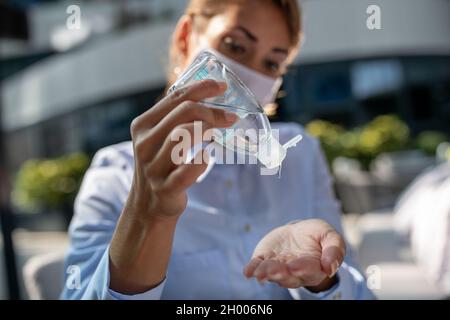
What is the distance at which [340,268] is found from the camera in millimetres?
722

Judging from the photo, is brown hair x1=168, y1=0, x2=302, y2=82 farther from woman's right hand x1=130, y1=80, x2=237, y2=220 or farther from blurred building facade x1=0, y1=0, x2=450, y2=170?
blurred building facade x1=0, y1=0, x2=450, y2=170

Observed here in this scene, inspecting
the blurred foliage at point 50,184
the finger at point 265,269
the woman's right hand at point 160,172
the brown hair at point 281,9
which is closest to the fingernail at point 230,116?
the woman's right hand at point 160,172

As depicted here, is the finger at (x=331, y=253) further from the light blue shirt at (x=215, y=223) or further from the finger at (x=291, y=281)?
the light blue shirt at (x=215, y=223)

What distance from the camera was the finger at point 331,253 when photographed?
55cm

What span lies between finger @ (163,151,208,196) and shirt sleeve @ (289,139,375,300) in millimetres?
272

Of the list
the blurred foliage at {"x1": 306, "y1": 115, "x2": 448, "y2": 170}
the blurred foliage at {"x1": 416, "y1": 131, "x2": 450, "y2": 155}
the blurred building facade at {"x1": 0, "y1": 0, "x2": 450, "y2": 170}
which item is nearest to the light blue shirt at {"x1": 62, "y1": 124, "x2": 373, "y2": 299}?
the blurred foliage at {"x1": 306, "y1": 115, "x2": 448, "y2": 170}

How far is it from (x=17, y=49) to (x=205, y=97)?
826cm

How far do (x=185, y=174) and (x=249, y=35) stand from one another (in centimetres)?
38

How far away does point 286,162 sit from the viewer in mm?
902

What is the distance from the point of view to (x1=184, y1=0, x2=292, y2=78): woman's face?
81 cm

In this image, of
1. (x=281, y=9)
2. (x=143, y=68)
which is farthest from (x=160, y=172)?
(x=143, y=68)

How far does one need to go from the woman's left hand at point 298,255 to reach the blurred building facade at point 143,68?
5.55 metres

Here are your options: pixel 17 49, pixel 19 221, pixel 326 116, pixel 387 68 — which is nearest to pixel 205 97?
pixel 19 221

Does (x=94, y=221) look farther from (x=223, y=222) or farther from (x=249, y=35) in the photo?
(x=249, y=35)
